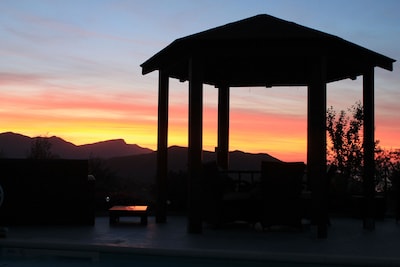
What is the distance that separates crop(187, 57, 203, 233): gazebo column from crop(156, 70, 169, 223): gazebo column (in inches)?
73.9

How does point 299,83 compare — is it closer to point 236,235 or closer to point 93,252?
point 236,235

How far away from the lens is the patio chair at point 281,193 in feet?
26.5

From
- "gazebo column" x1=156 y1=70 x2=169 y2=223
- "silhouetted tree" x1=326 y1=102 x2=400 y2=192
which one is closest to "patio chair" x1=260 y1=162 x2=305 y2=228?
"gazebo column" x1=156 y1=70 x2=169 y2=223

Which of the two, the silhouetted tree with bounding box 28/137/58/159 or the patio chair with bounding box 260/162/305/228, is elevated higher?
the silhouetted tree with bounding box 28/137/58/159

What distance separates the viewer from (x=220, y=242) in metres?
6.80

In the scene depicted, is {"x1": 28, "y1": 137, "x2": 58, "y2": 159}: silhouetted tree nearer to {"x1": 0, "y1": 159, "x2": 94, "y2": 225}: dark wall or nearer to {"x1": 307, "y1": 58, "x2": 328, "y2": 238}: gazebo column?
{"x1": 0, "y1": 159, "x2": 94, "y2": 225}: dark wall

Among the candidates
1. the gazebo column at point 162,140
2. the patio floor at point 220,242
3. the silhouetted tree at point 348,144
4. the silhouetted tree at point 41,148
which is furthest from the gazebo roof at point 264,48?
the silhouetted tree at point 41,148

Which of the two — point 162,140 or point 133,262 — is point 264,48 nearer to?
point 162,140

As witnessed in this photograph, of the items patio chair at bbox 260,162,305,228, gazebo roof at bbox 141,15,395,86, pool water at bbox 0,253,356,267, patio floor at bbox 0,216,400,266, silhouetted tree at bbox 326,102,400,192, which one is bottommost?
pool water at bbox 0,253,356,267

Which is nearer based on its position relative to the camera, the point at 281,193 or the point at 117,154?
the point at 281,193

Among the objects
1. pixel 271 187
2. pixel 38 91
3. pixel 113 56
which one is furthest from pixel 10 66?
pixel 271 187

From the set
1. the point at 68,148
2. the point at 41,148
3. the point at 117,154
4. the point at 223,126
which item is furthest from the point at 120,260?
the point at 117,154

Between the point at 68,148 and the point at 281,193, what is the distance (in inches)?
1115

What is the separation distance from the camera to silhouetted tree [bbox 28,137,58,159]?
2209cm
